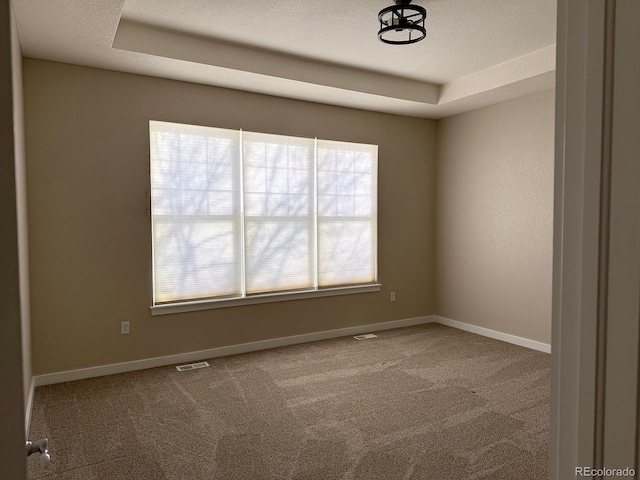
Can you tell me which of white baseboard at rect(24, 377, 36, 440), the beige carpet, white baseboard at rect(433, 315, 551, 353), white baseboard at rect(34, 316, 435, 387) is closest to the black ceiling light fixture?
the beige carpet

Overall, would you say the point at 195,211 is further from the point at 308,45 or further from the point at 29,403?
the point at 29,403

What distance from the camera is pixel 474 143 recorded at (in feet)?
17.1

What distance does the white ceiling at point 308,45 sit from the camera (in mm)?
2996

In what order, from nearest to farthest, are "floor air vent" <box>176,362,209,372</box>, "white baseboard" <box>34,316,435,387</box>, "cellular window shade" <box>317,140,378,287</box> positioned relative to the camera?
"white baseboard" <box>34,316,435,387</box> < "floor air vent" <box>176,362,209,372</box> < "cellular window shade" <box>317,140,378,287</box>

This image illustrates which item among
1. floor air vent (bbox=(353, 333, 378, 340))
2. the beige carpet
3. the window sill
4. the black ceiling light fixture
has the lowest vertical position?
the beige carpet

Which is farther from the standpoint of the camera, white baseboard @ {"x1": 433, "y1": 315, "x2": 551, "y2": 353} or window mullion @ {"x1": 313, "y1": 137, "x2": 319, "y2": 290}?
window mullion @ {"x1": 313, "y1": 137, "x2": 319, "y2": 290}

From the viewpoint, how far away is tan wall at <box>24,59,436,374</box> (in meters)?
3.54

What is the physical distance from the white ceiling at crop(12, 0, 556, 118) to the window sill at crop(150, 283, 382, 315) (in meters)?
2.06

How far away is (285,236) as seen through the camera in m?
4.68

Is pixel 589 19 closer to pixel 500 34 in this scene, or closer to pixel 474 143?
pixel 500 34

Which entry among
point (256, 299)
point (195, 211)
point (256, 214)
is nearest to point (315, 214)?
point (256, 214)

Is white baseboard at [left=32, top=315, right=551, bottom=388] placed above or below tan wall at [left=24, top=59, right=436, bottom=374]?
below

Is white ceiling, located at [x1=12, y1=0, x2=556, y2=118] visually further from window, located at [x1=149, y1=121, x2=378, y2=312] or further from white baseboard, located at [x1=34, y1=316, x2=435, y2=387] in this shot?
white baseboard, located at [x1=34, y1=316, x2=435, y2=387]

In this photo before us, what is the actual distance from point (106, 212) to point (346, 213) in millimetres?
2509
